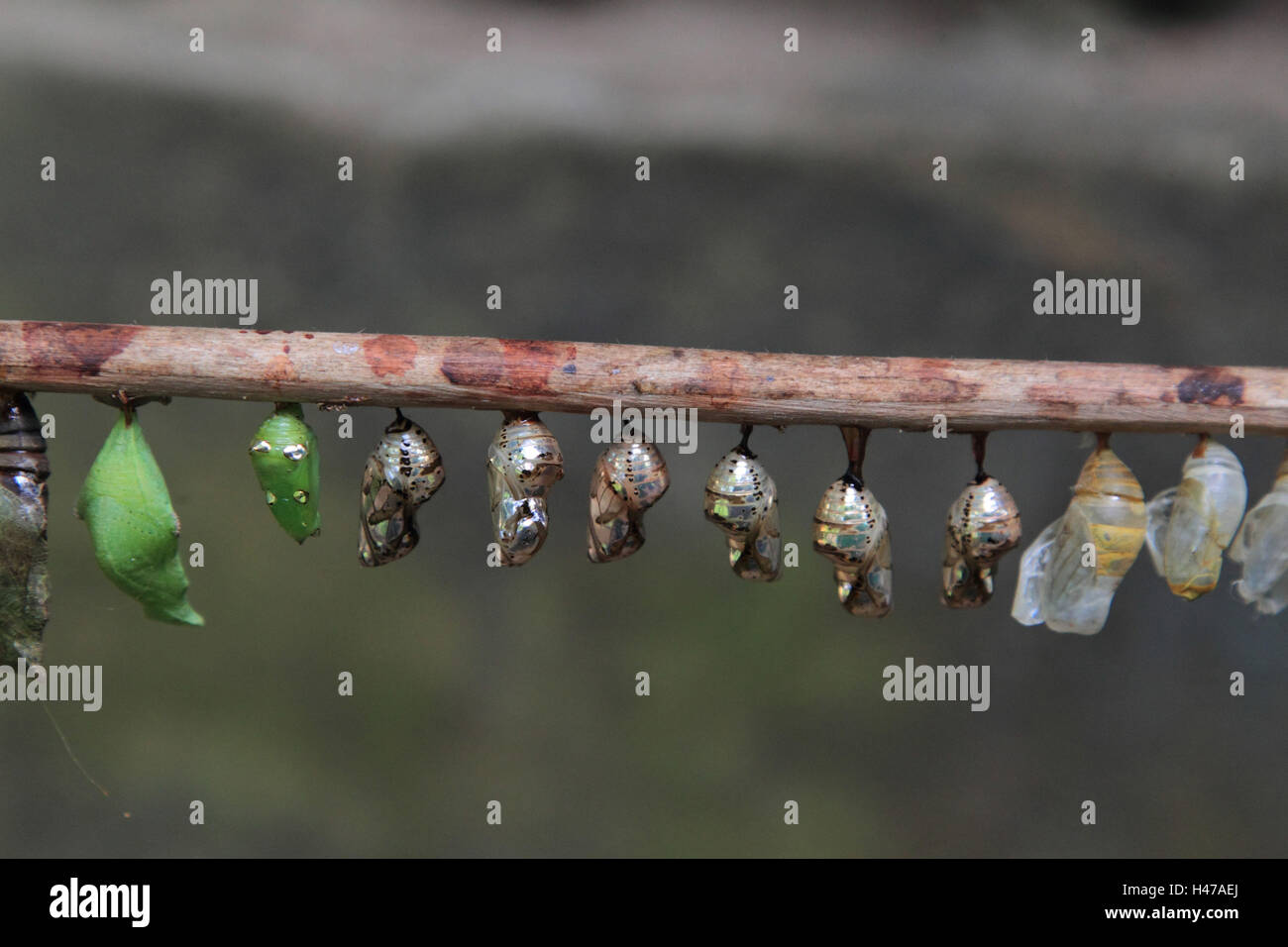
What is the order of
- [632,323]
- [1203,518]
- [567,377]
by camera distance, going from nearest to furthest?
[567,377]
[1203,518]
[632,323]

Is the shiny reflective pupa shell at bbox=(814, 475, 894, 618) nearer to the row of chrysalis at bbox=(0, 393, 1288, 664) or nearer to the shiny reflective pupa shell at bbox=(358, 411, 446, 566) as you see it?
the row of chrysalis at bbox=(0, 393, 1288, 664)

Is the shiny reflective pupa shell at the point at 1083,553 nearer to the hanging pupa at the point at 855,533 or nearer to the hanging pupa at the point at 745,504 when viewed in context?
the hanging pupa at the point at 855,533

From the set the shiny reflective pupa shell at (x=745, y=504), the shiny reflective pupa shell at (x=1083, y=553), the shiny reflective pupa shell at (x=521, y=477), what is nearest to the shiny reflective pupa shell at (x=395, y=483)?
the shiny reflective pupa shell at (x=521, y=477)

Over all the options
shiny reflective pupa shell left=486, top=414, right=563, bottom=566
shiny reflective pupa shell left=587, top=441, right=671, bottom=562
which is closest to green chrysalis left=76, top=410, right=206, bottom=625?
shiny reflective pupa shell left=486, top=414, right=563, bottom=566

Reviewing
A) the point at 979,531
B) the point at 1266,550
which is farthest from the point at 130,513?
the point at 1266,550

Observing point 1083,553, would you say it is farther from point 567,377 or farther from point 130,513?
point 130,513
